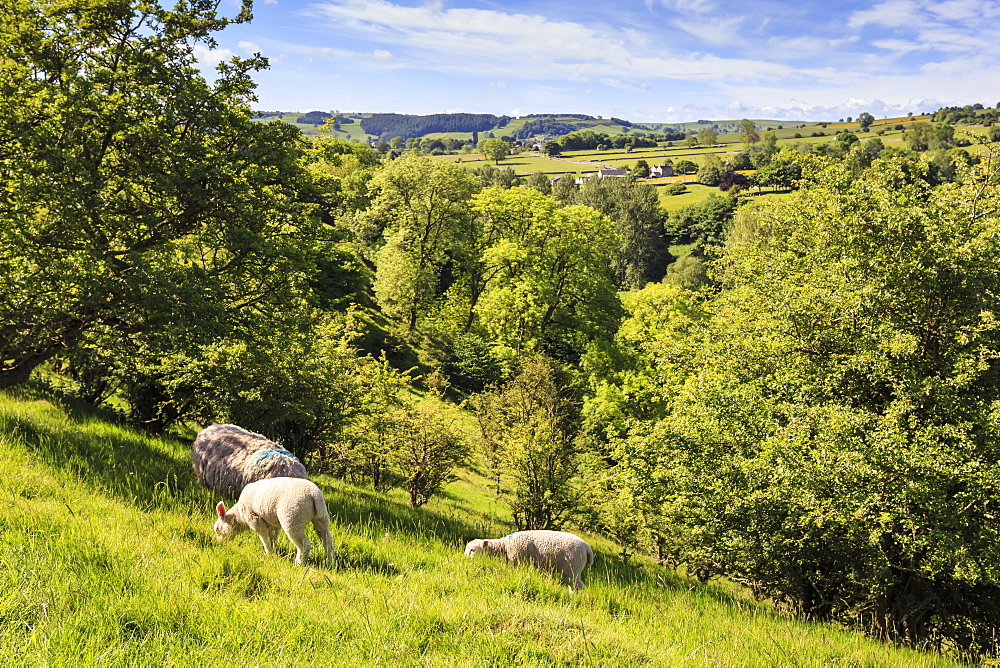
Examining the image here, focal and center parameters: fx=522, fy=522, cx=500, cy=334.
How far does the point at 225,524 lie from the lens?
6.79 metres

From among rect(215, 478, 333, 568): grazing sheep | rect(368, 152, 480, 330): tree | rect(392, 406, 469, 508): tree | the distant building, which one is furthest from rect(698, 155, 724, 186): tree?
rect(215, 478, 333, 568): grazing sheep

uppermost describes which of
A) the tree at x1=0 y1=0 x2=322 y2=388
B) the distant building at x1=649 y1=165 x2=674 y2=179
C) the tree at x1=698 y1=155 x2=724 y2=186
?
the distant building at x1=649 y1=165 x2=674 y2=179

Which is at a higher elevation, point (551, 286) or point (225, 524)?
point (551, 286)

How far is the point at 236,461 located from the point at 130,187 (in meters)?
7.88

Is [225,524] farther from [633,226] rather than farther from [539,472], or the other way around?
[633,226]

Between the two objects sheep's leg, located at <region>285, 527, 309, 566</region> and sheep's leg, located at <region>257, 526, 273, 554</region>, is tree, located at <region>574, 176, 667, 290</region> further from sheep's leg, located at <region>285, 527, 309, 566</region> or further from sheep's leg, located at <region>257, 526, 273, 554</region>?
sheep's leg, located at <region>285, 527, 309, 566</region>

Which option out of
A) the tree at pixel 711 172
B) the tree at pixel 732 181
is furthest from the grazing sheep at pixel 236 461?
the tree at pixel 711 172

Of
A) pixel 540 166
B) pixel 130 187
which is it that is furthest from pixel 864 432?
pixel 540 166

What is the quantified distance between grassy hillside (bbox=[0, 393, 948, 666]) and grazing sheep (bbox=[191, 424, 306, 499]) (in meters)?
0.83

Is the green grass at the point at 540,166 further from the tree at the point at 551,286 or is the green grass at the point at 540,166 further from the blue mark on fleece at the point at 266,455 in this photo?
the blue mark on fleece at the point at 266,455

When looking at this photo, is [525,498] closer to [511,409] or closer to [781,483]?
[511,409]

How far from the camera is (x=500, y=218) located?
4794 cm

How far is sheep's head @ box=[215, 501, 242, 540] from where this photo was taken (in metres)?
6.73

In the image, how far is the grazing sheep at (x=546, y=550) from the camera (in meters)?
8.42
